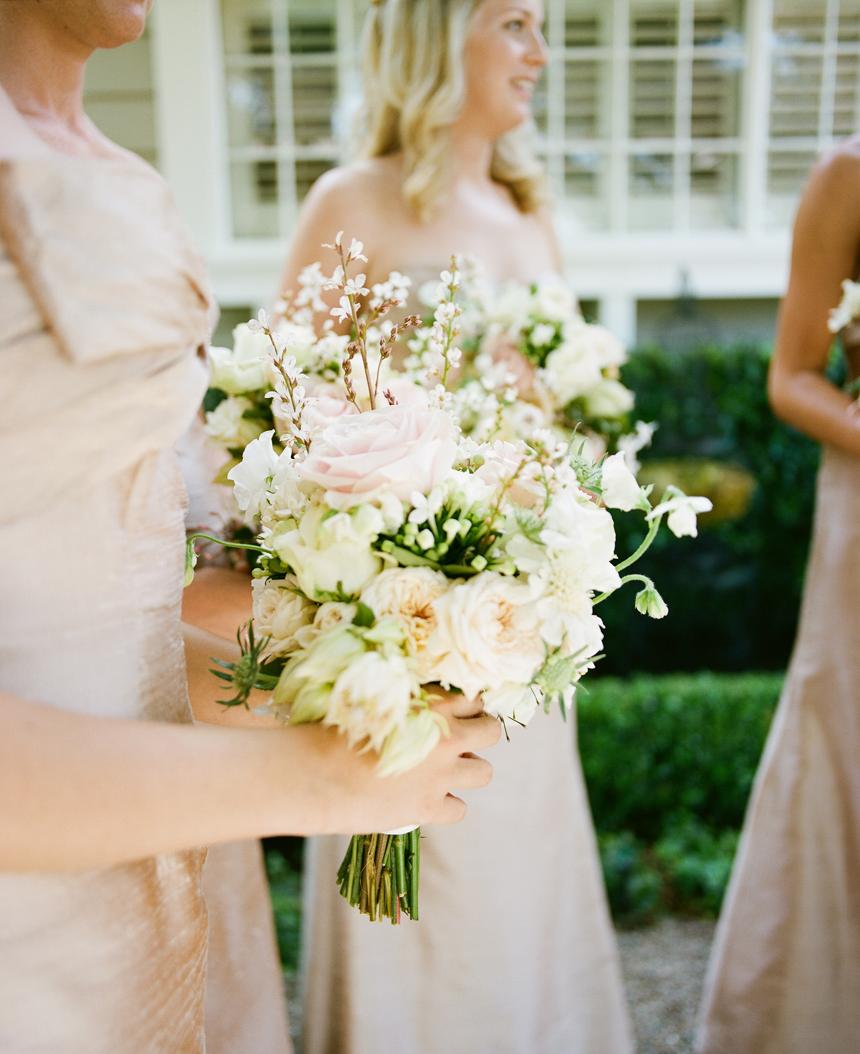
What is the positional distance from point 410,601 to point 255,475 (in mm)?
331

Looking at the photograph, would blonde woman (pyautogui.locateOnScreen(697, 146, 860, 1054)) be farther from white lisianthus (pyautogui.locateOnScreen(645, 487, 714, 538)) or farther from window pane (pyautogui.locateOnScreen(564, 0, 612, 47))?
window pane (pyautogui.locateOnScreen(564, 0, 612, 47))

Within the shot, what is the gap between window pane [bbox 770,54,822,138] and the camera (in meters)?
6.06

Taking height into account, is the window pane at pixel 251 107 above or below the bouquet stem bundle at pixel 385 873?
above

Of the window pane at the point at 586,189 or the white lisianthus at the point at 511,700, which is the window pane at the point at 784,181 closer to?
the window pane at the point at 586,189

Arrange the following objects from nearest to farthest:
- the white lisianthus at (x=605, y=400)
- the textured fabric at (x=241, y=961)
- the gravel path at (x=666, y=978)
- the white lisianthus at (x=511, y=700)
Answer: the white lisianthus at (x=511, y=700) < the textured fabric at (x=241, y=961) < the white lisianthus at (x=605, y=400) < the gravel path at (x=666, y=978)

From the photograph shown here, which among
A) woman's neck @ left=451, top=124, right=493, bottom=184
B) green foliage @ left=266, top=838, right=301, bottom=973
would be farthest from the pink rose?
green foliage @ left=266, top=838, right=301, bottom=973

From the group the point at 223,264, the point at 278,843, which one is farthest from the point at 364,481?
the point at 223,264

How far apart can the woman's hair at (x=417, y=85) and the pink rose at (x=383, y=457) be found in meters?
1.76

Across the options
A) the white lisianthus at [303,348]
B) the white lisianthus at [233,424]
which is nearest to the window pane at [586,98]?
the white lisianthus at [303,348]

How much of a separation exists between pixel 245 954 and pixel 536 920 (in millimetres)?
1156

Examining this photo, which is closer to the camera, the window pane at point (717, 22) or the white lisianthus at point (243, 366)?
the white lisianthus at point (243, 366)

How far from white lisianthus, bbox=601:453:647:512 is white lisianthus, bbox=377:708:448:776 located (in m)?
0.38

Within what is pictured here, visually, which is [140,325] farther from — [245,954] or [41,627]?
[245,954]

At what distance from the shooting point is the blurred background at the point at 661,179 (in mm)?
5422
